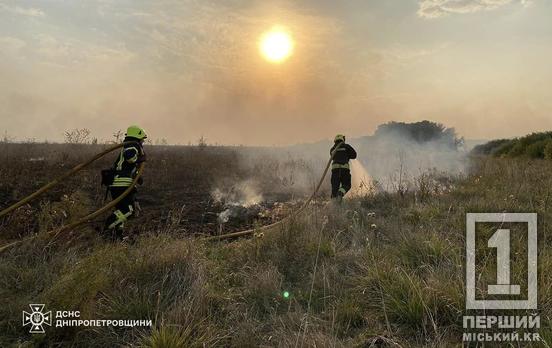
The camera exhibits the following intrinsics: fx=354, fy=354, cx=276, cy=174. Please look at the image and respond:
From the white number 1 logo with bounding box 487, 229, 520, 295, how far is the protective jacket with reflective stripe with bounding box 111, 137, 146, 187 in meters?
5.24

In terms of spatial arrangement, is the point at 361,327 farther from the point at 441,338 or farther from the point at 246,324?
the point at 246,324

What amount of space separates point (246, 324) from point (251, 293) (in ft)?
2.19

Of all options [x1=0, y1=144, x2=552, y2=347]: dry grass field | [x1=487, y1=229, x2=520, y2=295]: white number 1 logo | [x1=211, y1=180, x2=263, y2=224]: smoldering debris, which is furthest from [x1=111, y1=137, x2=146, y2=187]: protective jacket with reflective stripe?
[x1=487, y1=229, x2=520, y2=295]: white number 1 logo

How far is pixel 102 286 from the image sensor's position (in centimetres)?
314

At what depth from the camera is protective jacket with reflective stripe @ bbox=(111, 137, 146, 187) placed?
598 cm

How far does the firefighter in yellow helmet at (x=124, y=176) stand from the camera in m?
5.92

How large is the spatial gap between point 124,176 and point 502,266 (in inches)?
218

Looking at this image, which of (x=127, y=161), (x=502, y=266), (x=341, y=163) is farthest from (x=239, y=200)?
(x=502, y=266)

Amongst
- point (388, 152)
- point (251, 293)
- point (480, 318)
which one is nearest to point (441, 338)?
point (480, 318)

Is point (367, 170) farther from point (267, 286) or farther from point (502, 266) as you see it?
point (267, 286)

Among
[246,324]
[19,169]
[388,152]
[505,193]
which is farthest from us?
[388,152]

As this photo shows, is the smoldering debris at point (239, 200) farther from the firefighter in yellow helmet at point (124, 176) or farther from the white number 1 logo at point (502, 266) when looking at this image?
the white number 1 logo at point (502, 266)

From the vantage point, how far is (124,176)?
239 inches

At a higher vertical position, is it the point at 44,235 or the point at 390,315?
the point at 44,235
